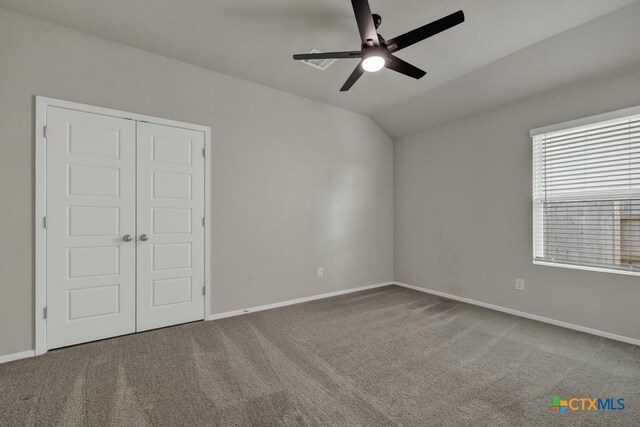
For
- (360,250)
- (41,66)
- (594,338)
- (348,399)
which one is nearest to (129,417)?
(348,399)

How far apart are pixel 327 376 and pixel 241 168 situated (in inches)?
98.2

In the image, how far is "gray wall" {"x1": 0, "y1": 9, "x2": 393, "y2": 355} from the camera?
96.6 inches

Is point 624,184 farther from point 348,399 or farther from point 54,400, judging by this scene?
point 54,400

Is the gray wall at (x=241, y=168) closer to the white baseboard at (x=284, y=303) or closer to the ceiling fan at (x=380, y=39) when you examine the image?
the white baseboard at (x=284, y=303)

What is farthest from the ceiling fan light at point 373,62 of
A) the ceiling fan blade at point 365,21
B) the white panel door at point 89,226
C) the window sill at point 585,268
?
the window sill at point 585,268

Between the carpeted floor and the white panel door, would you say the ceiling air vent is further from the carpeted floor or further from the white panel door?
the carpeted floor

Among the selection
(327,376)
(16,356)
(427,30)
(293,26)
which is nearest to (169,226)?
(16,356)

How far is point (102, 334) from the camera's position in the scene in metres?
2.78

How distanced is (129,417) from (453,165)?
14.5 ft

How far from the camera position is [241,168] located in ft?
11.8

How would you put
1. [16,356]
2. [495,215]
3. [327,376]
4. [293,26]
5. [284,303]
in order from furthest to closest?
1. [284,303]
2. [495,215]
3. [293,26]
4. [16,356]
5. [327,376]

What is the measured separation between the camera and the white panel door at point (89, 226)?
8.53 feet

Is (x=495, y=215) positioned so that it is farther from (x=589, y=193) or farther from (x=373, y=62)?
(x=373, y=62)

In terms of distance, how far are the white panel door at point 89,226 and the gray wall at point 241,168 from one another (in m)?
0.16
